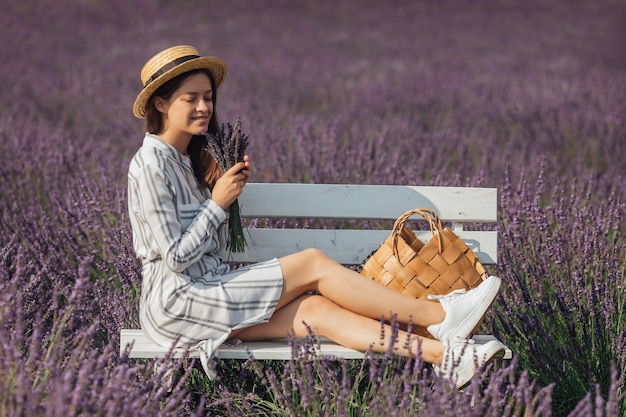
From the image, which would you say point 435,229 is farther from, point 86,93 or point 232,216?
point 86,93

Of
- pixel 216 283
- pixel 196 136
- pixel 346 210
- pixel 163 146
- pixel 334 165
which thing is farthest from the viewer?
pixel 334 165

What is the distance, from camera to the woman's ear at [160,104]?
262 cm

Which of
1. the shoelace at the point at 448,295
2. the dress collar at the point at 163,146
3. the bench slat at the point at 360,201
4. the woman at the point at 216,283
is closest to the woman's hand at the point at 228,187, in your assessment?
the woman at the point at 216,283

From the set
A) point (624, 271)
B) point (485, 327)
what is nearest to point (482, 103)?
point (624, 271)

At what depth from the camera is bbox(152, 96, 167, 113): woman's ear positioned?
262 centimetres

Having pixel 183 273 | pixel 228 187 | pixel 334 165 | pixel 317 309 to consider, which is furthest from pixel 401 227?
pixel 334 165

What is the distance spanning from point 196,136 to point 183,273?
1.54 feet

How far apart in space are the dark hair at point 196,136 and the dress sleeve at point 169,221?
0.74ft

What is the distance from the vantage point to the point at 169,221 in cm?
242

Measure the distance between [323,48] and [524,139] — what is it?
5519 millimetres

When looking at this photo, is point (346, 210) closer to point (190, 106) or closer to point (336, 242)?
point (336, 242)

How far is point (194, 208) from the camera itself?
2.53 metres

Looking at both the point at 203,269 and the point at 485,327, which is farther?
the point at 485,327

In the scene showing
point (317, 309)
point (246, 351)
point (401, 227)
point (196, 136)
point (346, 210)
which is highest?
point (196, 136)
